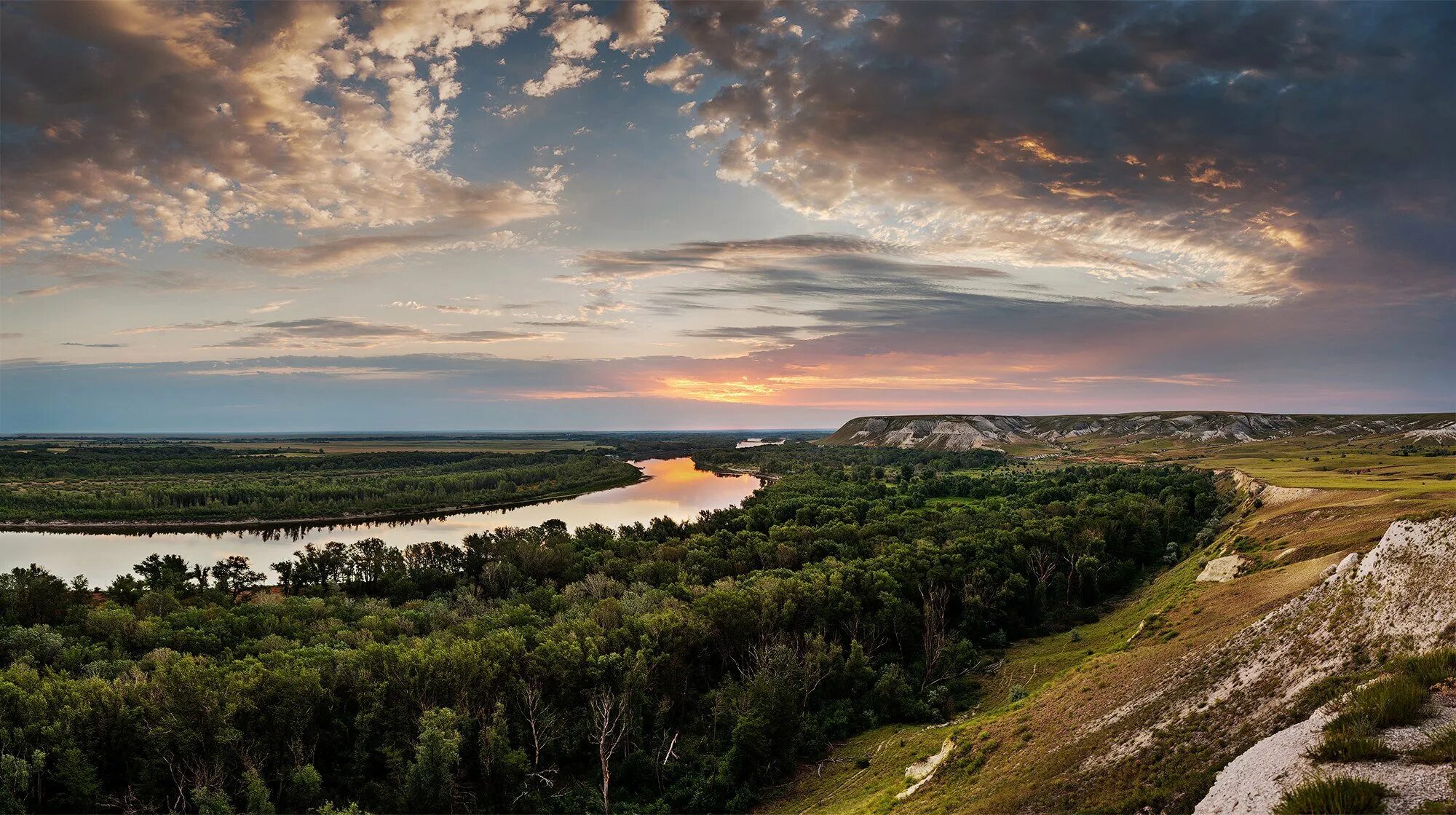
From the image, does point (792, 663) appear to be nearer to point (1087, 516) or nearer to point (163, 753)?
point (163, 753)

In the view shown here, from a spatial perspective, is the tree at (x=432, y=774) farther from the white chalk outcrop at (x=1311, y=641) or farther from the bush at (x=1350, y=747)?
the bush at (x=1350, y=747)

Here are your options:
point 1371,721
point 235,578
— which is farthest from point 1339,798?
point 235,578

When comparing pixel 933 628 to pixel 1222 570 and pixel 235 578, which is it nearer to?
pixel 1222 570

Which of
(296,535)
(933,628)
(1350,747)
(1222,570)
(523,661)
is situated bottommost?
(296,535)

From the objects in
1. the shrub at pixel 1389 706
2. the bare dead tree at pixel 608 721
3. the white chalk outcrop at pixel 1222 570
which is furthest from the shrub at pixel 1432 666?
the bare dead tree at pixel 608 721

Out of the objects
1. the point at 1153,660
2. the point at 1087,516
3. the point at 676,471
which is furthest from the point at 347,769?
the point at 676,471

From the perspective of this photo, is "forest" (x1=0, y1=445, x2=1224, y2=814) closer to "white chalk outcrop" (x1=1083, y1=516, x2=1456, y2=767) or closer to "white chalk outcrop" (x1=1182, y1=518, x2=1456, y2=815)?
"white chalk outcrop" (x1=1083, y1=516, x2=1456, y2=767)

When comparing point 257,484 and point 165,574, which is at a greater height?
point 257,484
